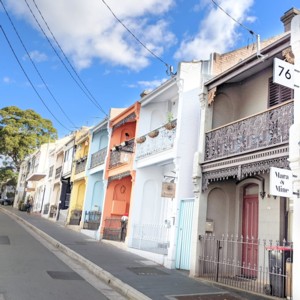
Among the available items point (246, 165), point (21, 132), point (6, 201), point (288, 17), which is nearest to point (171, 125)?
point (246, 165)

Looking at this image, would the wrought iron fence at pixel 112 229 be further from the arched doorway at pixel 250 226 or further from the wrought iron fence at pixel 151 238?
the arched doorway at pixel 250 226

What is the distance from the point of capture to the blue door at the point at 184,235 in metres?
11.7

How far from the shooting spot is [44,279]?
848 centimetres

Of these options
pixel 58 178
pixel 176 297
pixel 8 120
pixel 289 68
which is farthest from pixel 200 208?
pixel 8 120

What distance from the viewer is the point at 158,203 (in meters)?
16.4

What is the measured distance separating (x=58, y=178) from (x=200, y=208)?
79.7 feet

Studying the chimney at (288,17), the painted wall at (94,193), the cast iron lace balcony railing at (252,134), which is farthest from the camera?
the painted wall at (94,193)

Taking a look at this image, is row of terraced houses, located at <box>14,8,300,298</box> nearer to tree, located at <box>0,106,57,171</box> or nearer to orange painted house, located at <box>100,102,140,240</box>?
orange painted house, located at <box>100,102,140,240</box>

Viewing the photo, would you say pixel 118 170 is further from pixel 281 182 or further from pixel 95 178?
pixel 281 182

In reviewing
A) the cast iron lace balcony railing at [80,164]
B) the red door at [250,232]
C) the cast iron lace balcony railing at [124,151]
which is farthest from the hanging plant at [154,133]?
the cast iron lace balcony railing at [80,164]

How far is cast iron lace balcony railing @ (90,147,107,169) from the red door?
10.8 meters

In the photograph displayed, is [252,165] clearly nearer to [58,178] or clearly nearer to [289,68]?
[289,68]

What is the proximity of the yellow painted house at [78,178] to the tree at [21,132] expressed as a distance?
20.0 m

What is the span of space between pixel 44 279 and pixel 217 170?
5.63m
